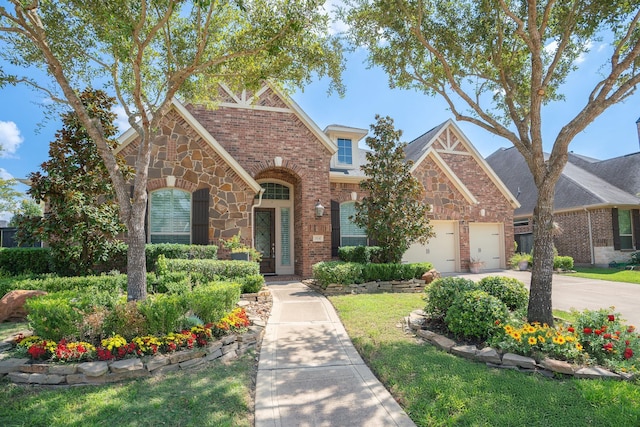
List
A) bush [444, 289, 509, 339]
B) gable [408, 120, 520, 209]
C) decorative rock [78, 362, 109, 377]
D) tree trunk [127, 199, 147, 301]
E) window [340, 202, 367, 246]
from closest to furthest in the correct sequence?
1. decorative rock [78, 362, 109, 377]
2. bush [444, 289, 509, 339]
3. tree trunk [127, 199, 147, 301]
4. window [340, 202, 367, 246]
5. gable [408, 120, 520, 209]

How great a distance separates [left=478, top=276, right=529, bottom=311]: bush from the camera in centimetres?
620

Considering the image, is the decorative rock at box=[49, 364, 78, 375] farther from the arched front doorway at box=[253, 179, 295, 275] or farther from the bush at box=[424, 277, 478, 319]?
the arched front doorway at box=[253, 179, 295, 275]

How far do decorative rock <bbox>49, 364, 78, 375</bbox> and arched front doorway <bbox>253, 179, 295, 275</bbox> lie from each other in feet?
30.5

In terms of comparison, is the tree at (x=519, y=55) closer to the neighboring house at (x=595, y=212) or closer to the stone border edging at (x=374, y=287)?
the stone border edging at (x=374, y=287)

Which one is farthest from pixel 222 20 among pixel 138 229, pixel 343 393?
pixel 343 393

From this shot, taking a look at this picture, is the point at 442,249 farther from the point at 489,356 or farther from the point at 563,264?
the point at 489,356

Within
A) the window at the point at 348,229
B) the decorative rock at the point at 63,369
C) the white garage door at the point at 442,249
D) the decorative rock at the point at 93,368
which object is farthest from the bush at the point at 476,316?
the white garage door at the point at 442,249

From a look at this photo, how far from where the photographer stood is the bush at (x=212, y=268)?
7859 millimetres

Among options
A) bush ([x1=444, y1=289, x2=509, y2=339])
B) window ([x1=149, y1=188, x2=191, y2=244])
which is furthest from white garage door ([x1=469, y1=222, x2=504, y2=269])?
window ([x1=149, y1=188, x2=191, y2=244])

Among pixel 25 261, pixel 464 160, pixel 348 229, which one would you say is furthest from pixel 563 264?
pixel 25 261

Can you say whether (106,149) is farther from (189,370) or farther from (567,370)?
(567,370)

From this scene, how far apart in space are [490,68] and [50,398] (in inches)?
351

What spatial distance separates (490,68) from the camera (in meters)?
7.57

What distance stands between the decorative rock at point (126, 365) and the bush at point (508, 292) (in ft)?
17.9
